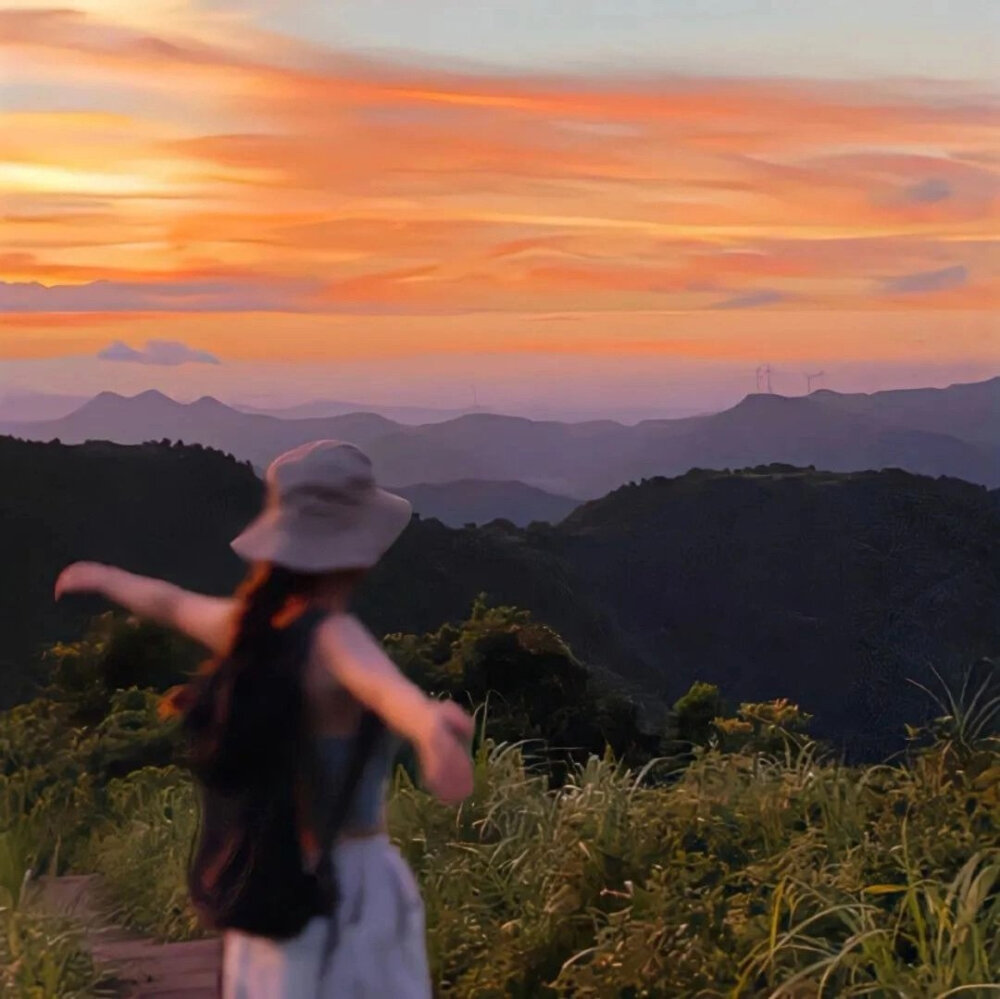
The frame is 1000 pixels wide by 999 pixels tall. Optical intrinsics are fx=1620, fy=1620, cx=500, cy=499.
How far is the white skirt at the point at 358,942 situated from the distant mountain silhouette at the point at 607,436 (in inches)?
118

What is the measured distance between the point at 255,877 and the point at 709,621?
3627mm

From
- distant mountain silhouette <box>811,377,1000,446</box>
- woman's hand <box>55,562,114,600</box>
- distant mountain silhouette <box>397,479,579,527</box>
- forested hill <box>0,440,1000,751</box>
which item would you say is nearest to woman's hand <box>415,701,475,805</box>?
woman's hand <box>55,562,114,600</box>

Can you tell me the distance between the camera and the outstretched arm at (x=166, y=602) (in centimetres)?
277

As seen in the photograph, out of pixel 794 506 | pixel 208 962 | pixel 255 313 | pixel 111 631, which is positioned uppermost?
pixel 255 313

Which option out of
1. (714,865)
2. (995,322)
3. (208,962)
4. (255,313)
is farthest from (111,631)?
(995,322)

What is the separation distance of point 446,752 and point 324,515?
81 cm

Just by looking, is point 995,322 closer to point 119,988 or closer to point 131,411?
point 131,411

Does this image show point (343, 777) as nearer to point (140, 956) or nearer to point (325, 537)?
point (325, 537)

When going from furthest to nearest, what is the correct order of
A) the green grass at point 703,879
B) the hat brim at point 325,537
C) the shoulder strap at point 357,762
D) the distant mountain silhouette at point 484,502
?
the distant mountain silhouette at point 484,502 < the green grass at point 703,879 < the hat brim at point 325,537 < the shoulder strap at point 357,762

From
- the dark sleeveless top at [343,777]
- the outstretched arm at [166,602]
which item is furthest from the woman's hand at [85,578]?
the dark sleeveless top at [343,777]

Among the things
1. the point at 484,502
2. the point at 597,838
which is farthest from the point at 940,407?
the point at 597,838

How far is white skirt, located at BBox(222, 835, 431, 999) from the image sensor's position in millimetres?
2607

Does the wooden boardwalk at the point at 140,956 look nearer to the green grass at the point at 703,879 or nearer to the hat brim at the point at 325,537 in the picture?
the green grass at the point at 703,879

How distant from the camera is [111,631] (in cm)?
630
